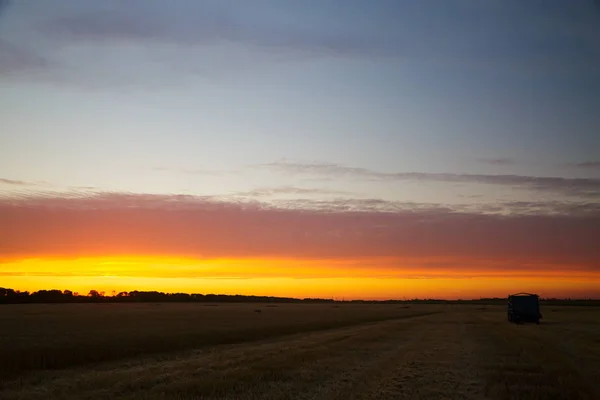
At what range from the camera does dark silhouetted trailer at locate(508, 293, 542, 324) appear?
72.1 meters

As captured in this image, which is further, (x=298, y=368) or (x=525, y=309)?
(x=525, y=309)

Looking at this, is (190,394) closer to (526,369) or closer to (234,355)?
(234,355)

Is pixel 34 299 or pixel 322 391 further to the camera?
pixel 34 299

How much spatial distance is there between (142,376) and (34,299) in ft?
493

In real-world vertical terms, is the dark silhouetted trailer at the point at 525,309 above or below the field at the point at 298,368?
above

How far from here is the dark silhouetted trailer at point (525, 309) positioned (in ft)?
237

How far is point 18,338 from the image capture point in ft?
123

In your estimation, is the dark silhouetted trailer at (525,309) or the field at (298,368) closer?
the field at (298,368)

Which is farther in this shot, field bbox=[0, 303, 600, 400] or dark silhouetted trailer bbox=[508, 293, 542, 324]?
dark silhouetted trailer bbox=[508, 293, 542, 324]

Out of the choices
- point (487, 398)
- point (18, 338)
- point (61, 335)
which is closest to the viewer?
point (487, 398)

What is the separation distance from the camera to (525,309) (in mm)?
72688

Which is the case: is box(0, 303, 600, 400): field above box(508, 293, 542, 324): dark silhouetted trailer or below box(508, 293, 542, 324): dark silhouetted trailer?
below

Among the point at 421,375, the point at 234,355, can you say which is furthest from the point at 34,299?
the point at 421,375

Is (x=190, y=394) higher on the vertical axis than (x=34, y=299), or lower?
lower
